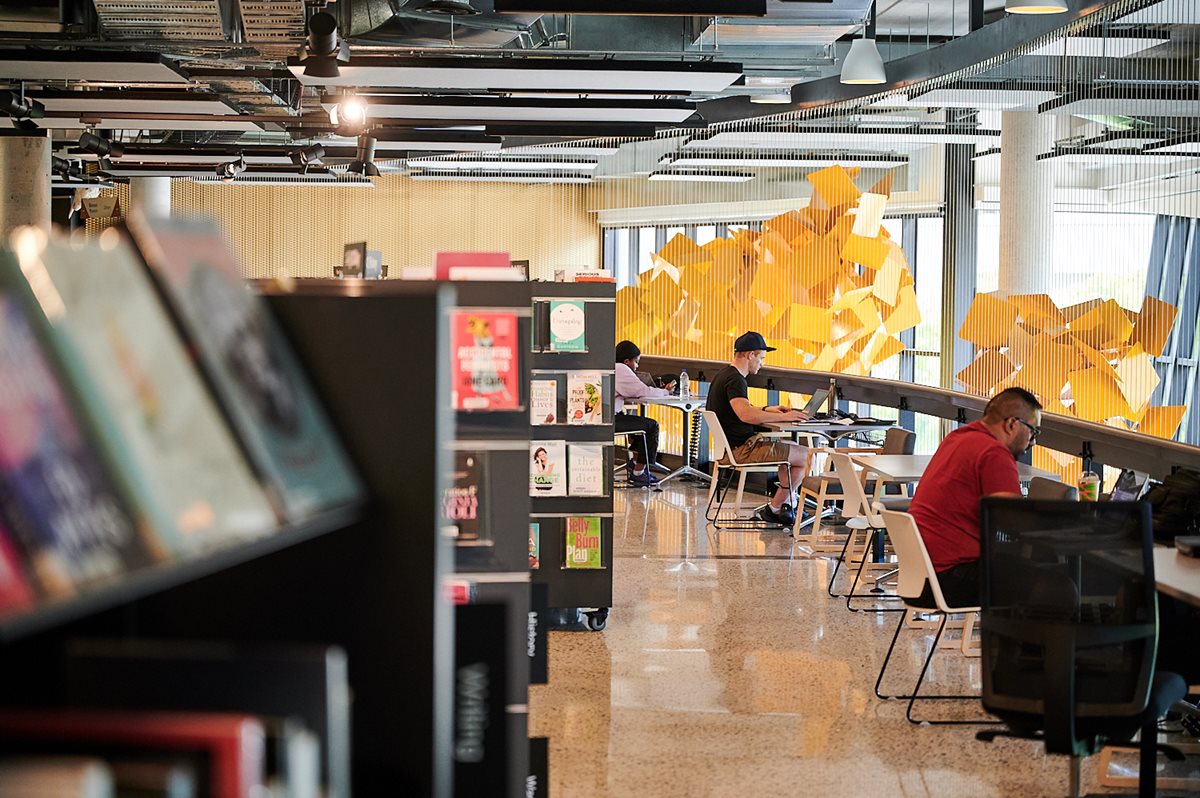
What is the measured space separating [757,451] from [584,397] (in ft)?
11.9

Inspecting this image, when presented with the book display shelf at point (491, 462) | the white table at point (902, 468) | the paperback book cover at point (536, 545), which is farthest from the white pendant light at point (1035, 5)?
the book display shelf at point (491, 462)

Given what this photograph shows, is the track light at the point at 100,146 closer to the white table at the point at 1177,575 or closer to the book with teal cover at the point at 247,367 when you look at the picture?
the white table at the point at 1177,575

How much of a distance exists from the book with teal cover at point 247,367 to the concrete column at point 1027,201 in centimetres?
986

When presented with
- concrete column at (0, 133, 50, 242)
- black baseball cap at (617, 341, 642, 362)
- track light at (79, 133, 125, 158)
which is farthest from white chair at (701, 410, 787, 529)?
concrete column at (0, 133, 50, 242)

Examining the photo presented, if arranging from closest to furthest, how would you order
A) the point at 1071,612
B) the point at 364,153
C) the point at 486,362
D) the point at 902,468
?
the point at 486,362 → the point at 1071,612 → the point at 902,468 → the point at 364,153

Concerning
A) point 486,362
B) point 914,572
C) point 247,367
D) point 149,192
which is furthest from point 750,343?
point 149,192

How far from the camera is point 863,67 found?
8.66 m

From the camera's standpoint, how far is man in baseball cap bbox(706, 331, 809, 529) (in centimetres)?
1032

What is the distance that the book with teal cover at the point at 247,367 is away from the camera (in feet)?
4.35

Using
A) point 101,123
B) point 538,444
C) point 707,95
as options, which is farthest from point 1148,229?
point 101,123

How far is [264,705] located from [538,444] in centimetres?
581

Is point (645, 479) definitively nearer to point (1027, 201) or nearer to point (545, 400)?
point (1027, 201)

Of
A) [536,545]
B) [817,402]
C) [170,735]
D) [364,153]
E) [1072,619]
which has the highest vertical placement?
[364,153]

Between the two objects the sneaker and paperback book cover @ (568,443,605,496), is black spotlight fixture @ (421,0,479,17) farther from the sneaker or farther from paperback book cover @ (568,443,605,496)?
the sneaker
